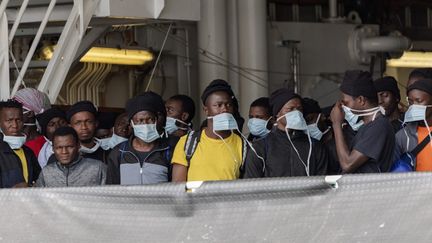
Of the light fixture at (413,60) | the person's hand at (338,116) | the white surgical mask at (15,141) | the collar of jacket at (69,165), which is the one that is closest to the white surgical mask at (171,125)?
the white surgical mask at (15,141)

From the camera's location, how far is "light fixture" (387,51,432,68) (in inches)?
672

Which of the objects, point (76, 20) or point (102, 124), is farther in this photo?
point (76, 20)

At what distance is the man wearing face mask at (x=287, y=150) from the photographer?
22.8 feet

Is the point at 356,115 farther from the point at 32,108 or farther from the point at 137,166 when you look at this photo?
the point at 32,108

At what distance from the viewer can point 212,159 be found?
23.2 ft

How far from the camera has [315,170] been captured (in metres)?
7.07

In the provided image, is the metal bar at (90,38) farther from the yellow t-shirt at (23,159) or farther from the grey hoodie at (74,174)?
the grey hoodie at (74,174)

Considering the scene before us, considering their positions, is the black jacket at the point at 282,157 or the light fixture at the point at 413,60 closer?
the black jacket at the point at 282,157

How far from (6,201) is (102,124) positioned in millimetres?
3359

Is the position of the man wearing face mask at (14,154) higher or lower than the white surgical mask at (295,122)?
lower

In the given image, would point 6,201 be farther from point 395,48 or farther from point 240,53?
point 395,48

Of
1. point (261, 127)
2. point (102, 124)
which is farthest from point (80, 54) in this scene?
point (261, 127)

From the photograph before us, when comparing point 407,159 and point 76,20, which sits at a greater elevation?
point 76,20

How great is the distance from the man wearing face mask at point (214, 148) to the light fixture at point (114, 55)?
604cm
